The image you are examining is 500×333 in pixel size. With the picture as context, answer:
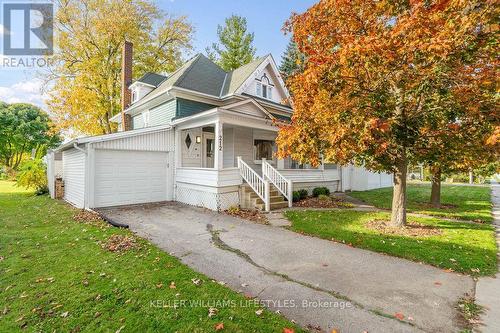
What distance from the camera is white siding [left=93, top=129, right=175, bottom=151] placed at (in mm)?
10273

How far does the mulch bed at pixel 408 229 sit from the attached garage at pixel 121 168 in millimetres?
8916

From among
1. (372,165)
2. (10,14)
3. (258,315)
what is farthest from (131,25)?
(258,315)

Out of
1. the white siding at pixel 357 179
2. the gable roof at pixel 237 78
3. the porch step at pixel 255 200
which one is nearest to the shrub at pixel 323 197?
the porch step at pixel 255 200

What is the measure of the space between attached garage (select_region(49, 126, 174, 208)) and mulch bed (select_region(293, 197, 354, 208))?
6351 mm

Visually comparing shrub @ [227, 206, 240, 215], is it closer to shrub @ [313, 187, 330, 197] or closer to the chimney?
shrub @ [313, 187, 330, 197]

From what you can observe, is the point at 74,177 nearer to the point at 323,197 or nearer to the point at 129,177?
the point at 129,177

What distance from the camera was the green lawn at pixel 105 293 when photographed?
3.07 m

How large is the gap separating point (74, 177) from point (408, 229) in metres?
13.4

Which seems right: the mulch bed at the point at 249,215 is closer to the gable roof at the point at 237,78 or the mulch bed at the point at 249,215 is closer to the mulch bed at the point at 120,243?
the mulch bed at the point at 120,243

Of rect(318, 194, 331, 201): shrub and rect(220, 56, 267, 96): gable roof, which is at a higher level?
rect(220, 56, 267, 96): gable roof

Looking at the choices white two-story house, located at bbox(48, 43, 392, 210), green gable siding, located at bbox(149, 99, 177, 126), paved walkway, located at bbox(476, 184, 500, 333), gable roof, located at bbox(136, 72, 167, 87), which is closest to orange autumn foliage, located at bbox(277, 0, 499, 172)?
white two-story house, located at bbox(48, 43, 392, 210)

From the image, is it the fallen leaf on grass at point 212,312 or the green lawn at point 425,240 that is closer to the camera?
the fallen leaf on grass at point 212,312

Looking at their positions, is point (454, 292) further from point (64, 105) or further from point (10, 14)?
point (64, 105)

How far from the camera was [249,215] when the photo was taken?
378 inches
